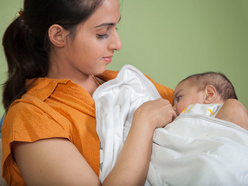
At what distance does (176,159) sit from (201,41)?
1.67 meters

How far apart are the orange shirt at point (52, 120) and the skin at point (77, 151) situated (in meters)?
0.04

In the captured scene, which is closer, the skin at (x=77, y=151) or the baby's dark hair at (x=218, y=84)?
the skin at (x=77, y=151)

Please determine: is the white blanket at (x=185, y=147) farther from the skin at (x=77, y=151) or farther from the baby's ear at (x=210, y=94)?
the baby's ear at (x=210, y=94)

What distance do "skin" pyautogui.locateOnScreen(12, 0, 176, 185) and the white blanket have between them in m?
0.06

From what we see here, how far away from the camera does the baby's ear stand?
1.39 metres

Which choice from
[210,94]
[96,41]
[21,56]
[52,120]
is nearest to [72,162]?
[52,120]

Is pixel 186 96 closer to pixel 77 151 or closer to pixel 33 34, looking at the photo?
pixel 77 151

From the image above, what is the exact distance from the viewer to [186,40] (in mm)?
2387

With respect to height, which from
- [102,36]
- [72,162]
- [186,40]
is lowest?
[72,162]

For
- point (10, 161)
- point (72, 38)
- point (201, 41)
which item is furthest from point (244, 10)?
point (10, 161)

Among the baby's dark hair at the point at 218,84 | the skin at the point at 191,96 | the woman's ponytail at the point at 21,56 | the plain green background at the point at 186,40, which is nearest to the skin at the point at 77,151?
the woman's ponytail at the point at 21,56

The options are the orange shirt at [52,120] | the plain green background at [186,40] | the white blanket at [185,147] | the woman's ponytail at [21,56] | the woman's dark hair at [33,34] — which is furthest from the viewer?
the plain green background at [186,40]

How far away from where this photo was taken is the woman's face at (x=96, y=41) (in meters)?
1.19

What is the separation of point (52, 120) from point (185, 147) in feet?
1.69
